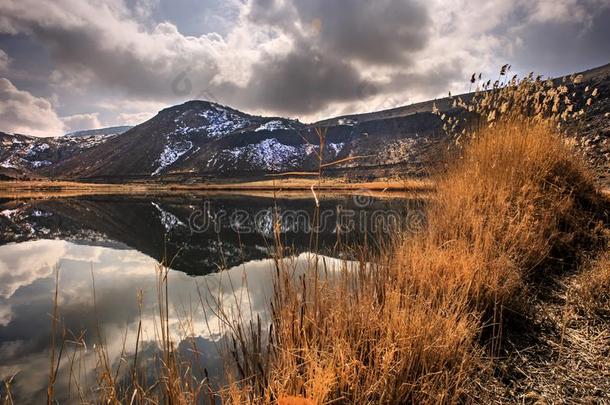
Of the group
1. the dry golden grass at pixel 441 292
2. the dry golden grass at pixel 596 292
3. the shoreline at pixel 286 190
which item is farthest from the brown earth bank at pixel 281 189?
the dry golden grass at pixel 596 292

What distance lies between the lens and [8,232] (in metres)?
14.1

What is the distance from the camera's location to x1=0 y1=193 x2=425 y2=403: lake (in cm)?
287

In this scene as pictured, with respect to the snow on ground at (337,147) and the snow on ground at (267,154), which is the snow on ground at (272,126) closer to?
the snow on ground at (267,154)

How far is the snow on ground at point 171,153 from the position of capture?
150000 millimetres

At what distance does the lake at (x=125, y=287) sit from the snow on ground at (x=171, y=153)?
14129 centimetres

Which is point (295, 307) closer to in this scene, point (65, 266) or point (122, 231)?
point (65, 266)

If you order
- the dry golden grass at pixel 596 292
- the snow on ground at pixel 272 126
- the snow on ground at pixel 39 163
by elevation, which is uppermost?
the snow on ground at pixel 272 126

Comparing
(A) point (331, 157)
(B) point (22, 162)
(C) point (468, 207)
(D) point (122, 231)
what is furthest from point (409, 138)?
(B) point (22, 162)

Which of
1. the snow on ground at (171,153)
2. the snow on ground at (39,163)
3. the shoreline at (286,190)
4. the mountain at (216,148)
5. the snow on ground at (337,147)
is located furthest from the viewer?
the snow on ground at (39,163)

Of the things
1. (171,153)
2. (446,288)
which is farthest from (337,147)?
(446,288)

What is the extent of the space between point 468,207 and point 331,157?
134593 mm

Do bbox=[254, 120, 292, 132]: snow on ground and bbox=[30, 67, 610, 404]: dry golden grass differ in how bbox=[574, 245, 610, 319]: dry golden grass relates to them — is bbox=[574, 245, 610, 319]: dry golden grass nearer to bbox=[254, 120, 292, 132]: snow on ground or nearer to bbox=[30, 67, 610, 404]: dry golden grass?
bbox=[30, 67, 610, 404]: dry golden grass

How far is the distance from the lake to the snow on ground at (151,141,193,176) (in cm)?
14129

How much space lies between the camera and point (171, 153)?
525ft
